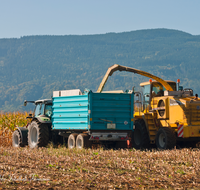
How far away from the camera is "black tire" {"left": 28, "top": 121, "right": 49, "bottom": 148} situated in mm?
15398

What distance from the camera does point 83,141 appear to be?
13.5 m

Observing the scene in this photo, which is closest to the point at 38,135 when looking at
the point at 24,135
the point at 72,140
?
the point at 24,135

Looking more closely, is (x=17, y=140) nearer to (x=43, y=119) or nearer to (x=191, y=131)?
(x=43, y=119)

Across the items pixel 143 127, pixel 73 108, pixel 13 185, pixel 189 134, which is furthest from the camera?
pixel 143 127

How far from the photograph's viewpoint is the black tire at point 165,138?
1365cm

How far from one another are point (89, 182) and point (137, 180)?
106 centimetres

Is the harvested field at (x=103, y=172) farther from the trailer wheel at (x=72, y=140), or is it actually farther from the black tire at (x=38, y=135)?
the black tire at (x=38, y=135)

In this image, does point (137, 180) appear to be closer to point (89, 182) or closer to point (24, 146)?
point (89, 182)

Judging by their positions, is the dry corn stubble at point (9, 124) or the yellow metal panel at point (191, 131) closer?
the yellow metal panel at point (191, 131)

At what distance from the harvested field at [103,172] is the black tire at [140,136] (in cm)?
367

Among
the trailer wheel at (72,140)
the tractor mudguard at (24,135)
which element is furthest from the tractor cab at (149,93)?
the tractor mudguard at (24,135)

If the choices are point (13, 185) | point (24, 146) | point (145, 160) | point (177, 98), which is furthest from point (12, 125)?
point (13, 185)

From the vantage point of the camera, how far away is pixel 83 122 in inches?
551

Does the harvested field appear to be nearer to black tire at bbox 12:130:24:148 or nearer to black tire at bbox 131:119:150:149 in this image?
black tire at bbox 131:119:150:149
